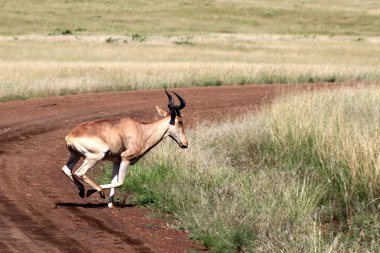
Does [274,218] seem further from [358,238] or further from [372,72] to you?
[372,72]

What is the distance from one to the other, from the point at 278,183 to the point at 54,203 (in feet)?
9.47

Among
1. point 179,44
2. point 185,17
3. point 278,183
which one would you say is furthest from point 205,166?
point 185,17

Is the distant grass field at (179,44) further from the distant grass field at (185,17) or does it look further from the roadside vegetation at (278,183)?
the roadside vegetation at (278,183)

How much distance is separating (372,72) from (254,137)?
908 inches

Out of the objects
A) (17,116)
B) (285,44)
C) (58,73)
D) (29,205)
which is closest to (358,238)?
(29,205)

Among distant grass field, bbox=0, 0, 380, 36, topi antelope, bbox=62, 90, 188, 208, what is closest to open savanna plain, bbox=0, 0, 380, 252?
topi antelope, bbox=62, 90, 188, 208

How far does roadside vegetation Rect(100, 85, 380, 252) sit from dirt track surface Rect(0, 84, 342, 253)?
1.61 ft

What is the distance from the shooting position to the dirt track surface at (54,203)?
9898 mm

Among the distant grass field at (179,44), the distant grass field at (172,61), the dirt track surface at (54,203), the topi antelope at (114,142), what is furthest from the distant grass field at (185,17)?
the topi antelope at (114,142)

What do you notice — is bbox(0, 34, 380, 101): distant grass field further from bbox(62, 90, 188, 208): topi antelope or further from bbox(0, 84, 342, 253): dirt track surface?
bbox(62, 90, 188, 208): topi antelope

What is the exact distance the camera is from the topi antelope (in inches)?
458

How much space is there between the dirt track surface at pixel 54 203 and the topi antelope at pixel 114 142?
432 millimetres

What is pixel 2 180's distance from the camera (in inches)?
532

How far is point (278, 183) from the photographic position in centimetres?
1214
